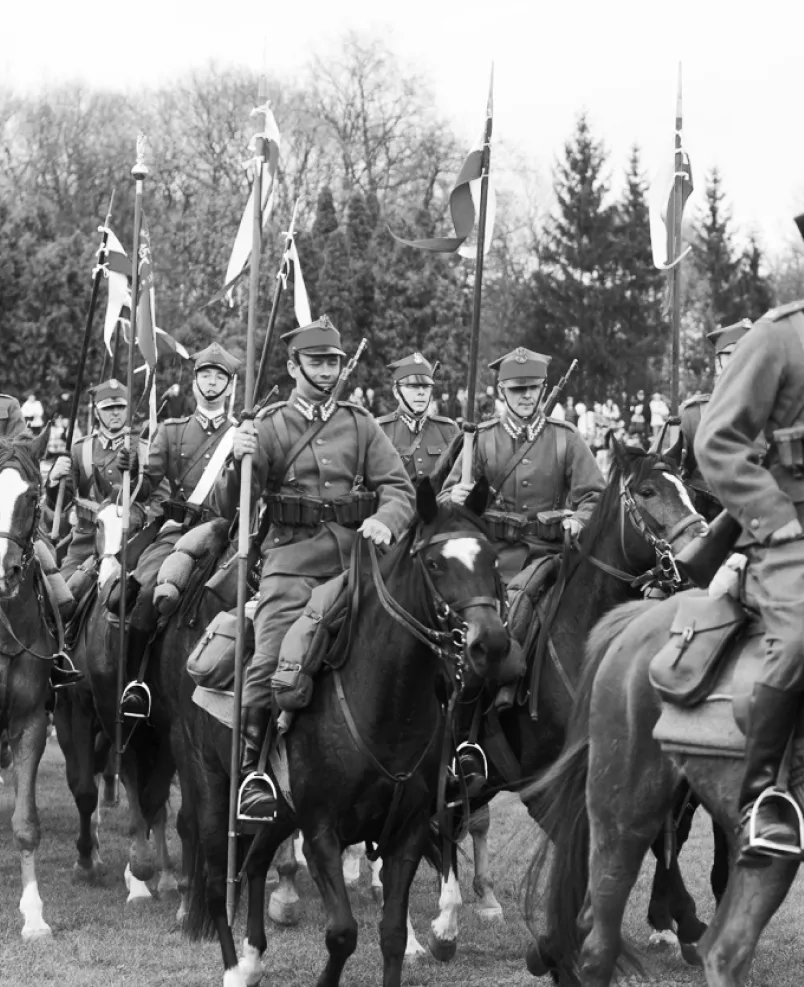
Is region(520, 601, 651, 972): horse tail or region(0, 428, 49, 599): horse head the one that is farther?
region(0, 428, 49, 599): horse head

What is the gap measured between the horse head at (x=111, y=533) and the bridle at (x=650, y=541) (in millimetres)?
4114

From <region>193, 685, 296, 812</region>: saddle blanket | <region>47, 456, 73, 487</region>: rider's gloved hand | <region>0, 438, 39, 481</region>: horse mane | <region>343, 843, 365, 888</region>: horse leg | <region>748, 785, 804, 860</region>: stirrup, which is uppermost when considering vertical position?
<region>0, 438, 39, 481</region>: horse mane

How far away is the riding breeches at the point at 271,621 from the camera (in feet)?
27.7

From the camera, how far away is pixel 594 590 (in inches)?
380

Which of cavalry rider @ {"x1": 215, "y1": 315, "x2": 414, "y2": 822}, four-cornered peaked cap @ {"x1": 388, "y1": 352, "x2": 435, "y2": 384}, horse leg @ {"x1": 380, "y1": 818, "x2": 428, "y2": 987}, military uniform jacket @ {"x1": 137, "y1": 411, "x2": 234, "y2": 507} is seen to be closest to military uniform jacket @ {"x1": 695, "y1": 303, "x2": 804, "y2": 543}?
horse leg @ {"x1": 380, "y1": 818, "x2": 428, "y2": 987}

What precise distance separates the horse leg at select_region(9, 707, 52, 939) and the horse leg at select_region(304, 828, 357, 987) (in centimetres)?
249

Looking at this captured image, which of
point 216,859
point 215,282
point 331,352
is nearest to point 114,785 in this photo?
point 216,859

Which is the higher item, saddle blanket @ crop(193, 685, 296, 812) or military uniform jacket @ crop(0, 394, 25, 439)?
military uniform jacket @ crop(0, 394, 25, 439)

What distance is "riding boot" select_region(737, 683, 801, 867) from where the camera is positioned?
18.3 ft

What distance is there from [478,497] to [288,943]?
328 centimetres

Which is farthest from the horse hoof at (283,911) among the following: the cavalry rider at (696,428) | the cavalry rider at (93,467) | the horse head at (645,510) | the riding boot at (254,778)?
the cavalry rider at (93,467)

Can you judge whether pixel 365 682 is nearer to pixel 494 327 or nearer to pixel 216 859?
pixel 216 859

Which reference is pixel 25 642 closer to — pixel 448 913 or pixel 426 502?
pixel 448 913

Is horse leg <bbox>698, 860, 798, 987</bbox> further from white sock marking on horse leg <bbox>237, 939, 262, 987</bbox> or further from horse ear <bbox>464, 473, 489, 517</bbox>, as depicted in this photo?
white sock marking on horse leg <bbox>237, 939, 262, 987</bbox>
